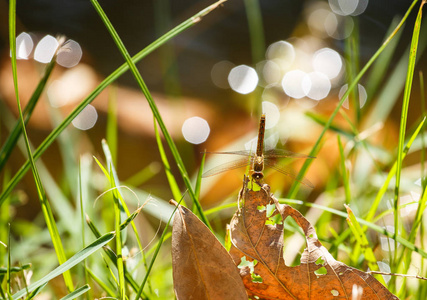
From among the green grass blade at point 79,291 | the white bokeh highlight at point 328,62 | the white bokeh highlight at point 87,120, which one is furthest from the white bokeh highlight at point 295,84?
the green grass blade at point 79,291

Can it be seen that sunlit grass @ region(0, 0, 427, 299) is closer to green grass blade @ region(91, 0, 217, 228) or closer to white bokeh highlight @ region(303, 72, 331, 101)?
green grass blade @ region(91, 0, 217, 228)

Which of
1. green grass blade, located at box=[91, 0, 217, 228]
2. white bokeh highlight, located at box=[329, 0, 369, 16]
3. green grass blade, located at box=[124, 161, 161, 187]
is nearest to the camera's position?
green grass blade, located at box=[91, 0, 217, 228]

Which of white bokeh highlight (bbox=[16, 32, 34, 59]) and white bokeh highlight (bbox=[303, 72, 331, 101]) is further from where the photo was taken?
white bokeh highlight (bbox=[303, 72, 331, 101])

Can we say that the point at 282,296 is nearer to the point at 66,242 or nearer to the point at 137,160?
the point at 66,242

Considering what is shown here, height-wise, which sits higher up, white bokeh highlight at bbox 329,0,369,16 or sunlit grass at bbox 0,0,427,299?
white bokeh highlight at bbox 329,0,369,16

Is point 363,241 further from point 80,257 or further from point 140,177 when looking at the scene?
point 140,177

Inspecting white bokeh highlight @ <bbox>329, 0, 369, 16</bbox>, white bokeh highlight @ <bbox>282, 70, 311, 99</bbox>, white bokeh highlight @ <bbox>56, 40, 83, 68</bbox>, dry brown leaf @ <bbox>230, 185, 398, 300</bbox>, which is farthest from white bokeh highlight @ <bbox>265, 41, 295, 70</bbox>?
dry brown leaf @ <bbox>230, 185, 398, 300</bbox>
